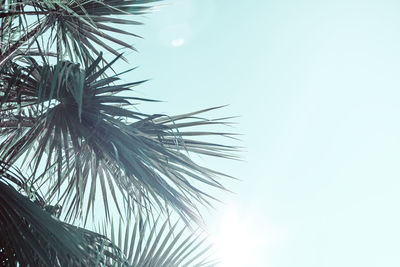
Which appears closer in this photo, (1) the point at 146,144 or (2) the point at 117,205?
(1) the point at 146,144

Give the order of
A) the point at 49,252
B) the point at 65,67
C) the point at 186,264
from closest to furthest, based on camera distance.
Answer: the point at 49,252, the point at 65,67, the point at 186,264

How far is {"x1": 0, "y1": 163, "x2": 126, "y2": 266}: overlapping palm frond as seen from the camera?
1668 mm

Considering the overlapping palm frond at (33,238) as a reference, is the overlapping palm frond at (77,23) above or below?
above

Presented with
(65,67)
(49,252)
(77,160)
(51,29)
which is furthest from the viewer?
(51,29)

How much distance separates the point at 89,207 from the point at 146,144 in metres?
0.76

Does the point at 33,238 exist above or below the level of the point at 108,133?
below

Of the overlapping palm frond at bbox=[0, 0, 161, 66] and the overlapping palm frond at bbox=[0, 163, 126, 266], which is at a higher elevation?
the overlapping palm frond at bbox=[0, 0, 161, 66]

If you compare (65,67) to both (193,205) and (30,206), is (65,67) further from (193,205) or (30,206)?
(193,205)

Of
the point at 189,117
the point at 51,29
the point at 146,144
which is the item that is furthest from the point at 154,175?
the point at 51,29

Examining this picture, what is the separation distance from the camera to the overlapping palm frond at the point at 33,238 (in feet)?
5.47

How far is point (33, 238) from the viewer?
171 cm

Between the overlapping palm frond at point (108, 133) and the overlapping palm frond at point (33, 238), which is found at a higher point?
the overlapping palm frond at point (108, 133)

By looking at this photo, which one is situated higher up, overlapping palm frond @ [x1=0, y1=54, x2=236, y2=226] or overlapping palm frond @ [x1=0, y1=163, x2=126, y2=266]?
overlapping palm frond @ [x1=0, y1=54, x2=236, y2=226]

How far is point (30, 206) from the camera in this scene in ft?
5.68
